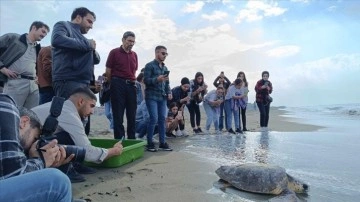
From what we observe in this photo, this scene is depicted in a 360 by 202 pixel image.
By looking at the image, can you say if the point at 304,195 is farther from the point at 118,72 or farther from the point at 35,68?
the point at 35,68

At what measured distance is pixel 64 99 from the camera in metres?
2.39

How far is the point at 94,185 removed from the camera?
3.37m

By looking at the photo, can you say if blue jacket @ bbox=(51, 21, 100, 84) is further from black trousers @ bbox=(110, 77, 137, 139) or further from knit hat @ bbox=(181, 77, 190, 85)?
knit hat @ bbox=(181, 77, 190, 85)

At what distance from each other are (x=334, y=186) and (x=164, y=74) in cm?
330

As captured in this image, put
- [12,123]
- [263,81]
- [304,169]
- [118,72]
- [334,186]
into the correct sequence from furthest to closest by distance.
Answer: [263,81]
[118,72]
[304,169]
[334,186]
[12,123]

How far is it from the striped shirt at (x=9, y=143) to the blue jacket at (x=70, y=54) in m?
2.65

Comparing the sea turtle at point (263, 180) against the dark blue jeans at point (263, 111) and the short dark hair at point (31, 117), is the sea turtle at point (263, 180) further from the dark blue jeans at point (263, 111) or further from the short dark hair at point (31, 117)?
the dark blue jeans at point (263, 111)

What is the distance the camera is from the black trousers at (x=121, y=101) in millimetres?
5117

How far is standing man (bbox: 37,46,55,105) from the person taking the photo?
473cm

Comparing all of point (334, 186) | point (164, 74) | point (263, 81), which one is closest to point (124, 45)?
point (164, 74)

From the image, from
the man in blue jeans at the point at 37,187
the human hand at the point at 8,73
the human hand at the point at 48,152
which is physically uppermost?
the human hand at the point at 8,73

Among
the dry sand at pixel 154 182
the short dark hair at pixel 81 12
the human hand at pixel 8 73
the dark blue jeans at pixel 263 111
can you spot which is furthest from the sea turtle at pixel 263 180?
the dark blue jeans at pixel 263 111

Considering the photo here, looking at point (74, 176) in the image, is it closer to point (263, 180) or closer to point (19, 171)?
point (263, 180)

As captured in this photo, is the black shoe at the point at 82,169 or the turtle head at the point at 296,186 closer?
the turtle head at the point at 296,186
